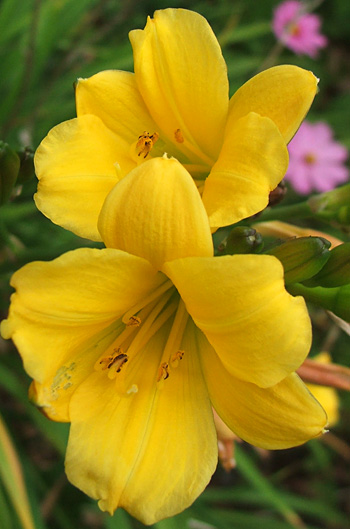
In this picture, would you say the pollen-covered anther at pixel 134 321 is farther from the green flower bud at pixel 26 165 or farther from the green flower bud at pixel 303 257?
the green flower bud at pixel 26 165

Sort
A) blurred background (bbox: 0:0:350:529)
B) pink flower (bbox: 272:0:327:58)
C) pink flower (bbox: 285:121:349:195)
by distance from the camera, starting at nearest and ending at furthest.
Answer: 1. blurred background (bbox: 0:0:350:529)
2. pink flower (bbox: 272:0:327:58)
3. pink flower (bbox: 285:121:349:195)

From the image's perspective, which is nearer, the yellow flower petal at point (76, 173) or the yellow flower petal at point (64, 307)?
the yellow flower petal at point (64, 307)

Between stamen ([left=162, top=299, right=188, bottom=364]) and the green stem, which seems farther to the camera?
the green stem

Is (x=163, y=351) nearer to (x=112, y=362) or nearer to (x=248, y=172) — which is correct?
(x=112, y=362)

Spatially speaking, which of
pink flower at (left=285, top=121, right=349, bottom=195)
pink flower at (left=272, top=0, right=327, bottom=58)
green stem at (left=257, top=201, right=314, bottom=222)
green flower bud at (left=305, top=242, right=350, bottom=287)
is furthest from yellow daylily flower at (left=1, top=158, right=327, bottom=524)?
pink flower at (left=272, top=0, right=327, bottom=58)

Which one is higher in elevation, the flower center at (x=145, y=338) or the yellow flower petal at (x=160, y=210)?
the yellow flower petal at (x=160, y=210)

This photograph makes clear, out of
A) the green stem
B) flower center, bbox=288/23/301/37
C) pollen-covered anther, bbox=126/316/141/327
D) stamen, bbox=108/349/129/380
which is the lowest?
flower center, bbox=288/23/301/37

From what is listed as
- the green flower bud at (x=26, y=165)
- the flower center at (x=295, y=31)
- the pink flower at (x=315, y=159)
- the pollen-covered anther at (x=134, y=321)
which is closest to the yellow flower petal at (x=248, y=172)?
the pollen-covered anther at (x=134, y=321)

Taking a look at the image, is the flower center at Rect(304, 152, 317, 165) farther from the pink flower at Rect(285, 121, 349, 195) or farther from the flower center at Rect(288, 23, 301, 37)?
the flower center at Rect(288, 23, 301, 37)
